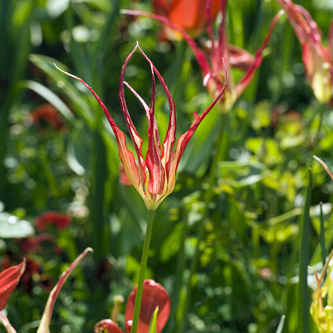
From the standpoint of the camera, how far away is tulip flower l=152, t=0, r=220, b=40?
2.76 ft

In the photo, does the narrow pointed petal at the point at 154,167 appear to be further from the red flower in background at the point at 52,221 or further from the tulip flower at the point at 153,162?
the red flower in background at the point at 52,221

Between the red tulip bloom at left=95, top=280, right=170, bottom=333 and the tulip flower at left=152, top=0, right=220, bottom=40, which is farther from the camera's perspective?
the tulip flower at left=152, top=0, right=220, bottom=40

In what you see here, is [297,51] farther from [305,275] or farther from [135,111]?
[305,275]

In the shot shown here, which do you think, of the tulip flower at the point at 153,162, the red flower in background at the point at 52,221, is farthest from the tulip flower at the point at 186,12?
the tulip flower at the point at 153,162

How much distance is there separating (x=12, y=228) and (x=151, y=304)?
240 mm

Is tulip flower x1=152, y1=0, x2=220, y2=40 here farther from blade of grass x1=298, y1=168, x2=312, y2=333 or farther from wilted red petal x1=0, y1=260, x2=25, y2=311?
wilted red petal x1=0, y1=260, x2=25, y2=311

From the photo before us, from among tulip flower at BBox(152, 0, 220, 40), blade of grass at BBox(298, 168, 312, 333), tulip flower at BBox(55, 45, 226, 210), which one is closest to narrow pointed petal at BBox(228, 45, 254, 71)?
tulip flower at BBox(152, 0, 220, 40)

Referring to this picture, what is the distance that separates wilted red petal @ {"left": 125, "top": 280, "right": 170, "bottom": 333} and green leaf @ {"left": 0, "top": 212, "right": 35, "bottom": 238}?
0.66 feet

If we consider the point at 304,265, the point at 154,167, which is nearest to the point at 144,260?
the point at 154,167

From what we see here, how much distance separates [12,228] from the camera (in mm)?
594

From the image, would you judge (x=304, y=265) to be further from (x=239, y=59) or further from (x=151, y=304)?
(x=239, y=59)

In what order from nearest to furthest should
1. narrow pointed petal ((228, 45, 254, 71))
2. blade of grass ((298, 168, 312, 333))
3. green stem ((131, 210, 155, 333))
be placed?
green stem ((131, 210, 155, 333)) < blade of grass ((298, 168, 312, 333)) < narrow pointed petal ((228, 45, 254, 71))

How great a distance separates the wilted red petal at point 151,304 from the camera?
431 mm

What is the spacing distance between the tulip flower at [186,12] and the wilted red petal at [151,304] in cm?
55
